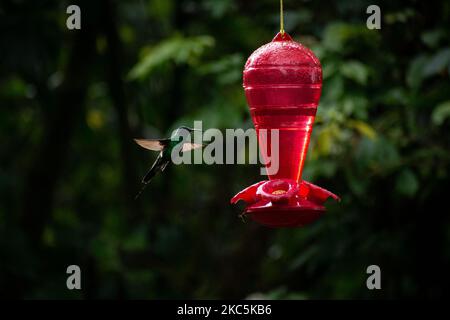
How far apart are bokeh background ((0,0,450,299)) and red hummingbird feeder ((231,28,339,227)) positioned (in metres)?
1.61

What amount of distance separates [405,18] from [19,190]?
206 inches

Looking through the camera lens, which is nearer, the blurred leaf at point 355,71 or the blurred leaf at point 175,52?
the blurred leaf at point 355,71

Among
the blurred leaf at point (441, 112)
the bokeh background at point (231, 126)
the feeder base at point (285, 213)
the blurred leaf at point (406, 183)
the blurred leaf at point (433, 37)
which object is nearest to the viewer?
the feeder base at point (285, 213)

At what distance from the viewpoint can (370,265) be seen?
19.0 ft

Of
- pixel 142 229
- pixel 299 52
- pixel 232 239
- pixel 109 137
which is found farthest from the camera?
pixel 109 137

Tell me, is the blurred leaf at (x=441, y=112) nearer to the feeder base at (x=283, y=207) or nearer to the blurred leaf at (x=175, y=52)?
the blurred leaf at (x=175, y=52)

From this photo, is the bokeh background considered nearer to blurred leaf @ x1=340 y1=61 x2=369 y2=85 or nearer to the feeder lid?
blurred leaf @ x1=340 y1=61 x2=369 y2=85

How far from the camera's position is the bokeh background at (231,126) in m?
5.43

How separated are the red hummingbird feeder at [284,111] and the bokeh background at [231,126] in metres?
1.61

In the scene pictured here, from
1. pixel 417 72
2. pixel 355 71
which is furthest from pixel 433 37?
pixel 355 71

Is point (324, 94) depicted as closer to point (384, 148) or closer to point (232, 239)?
point (384, 148)

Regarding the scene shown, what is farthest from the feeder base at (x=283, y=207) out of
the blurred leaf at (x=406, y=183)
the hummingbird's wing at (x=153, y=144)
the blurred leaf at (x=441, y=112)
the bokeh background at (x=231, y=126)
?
the blurred leaf at (x=406, y=183)

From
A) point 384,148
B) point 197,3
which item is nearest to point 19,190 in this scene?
point 197,3

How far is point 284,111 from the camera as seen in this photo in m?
3.38
